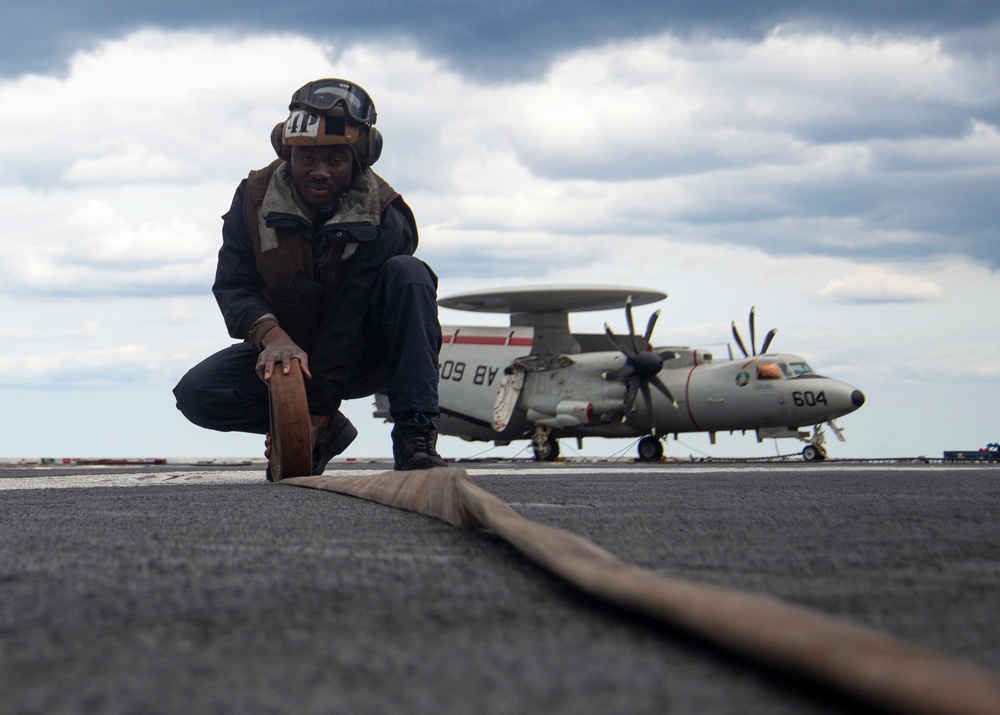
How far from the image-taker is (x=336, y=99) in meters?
3.32

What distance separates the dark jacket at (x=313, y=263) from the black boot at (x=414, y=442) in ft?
1.50

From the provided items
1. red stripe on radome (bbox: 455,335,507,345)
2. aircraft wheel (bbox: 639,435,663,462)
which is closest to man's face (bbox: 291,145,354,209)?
aircraft wheel (bbox: 639,435,663,462)

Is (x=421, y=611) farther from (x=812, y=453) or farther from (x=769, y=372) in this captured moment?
(x=812, y=453)

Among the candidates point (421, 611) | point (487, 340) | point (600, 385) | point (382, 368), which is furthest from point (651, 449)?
point (421, 611)

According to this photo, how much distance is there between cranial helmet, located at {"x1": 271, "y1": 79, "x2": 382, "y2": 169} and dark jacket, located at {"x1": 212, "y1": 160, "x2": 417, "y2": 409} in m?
0.10

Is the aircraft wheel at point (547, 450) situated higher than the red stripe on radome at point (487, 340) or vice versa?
the red stripe on radome at point (487, 340)

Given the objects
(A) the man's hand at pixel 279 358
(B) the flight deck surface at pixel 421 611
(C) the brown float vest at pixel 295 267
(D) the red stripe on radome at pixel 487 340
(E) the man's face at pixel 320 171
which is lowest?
(B) the flight deck surface at pixel 421 611

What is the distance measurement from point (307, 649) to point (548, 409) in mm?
14559

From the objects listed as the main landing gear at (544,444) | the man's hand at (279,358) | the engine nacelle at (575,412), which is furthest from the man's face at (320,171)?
the main landing gear at (544,444)

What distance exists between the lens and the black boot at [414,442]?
297cm

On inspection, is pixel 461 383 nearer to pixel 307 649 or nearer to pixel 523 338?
pixel 523 338

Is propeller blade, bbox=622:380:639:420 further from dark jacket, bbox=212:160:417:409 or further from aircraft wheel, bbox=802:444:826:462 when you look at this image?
dark jacket, bbox=212:160:417:409

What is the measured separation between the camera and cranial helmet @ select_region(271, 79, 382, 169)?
3.31m

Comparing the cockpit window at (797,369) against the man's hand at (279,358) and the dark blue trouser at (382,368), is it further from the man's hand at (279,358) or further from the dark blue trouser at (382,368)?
the man's hand at (279,358)
